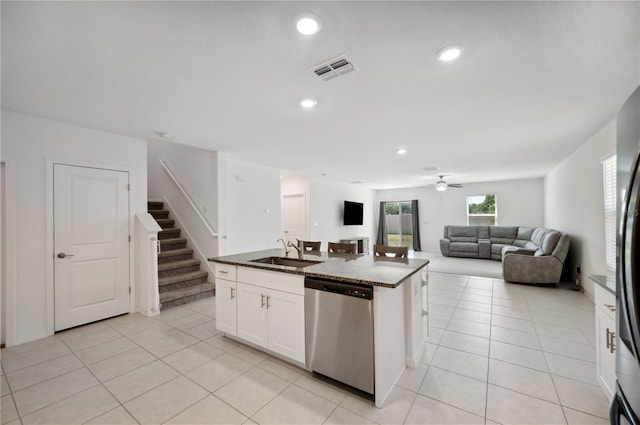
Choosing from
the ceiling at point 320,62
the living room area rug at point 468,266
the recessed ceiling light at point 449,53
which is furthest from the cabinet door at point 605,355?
the living room area rug at point 468,266

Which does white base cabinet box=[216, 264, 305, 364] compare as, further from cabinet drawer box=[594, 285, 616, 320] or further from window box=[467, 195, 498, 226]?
window box=[467, 195, 498, 226]

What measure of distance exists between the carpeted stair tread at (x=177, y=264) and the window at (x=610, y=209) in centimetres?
604

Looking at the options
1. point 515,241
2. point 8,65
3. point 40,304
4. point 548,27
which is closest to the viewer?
point 548,27

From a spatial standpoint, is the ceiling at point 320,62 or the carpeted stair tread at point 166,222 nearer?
Result: the ceiling at point 320,62

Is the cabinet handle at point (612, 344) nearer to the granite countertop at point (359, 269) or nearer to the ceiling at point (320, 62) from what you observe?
the granite countertop at point (359, 269)

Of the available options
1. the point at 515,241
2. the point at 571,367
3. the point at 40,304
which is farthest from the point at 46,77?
the point at 515,241

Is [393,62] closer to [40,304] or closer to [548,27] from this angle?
[548,27]

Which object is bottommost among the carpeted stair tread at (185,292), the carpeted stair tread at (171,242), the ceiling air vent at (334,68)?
the carpeted stair tread at (185,292)

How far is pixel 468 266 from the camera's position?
22.2 feet

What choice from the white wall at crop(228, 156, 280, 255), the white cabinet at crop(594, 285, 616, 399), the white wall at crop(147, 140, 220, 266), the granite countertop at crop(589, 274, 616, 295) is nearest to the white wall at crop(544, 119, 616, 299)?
the granite countertop at crop(589, 274, 616, 295)

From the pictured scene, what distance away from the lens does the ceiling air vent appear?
5.98 ft

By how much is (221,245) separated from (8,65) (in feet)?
10.4

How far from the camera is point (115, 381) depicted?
2145 mm

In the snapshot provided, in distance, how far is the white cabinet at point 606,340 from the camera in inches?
66.7
